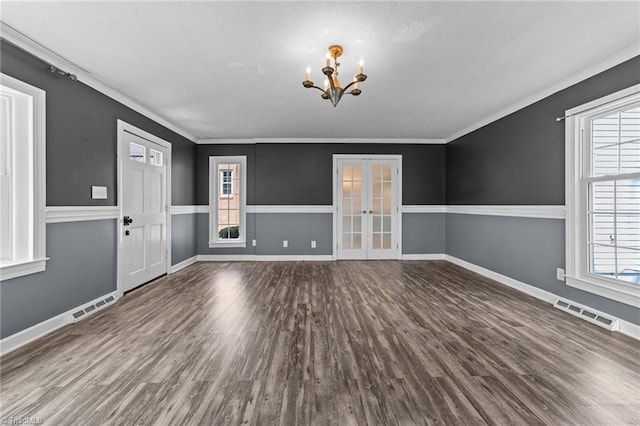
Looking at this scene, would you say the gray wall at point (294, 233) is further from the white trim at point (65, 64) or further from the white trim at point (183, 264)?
the white trim at point (65, 64)

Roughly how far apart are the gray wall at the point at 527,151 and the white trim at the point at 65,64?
17.1 feet

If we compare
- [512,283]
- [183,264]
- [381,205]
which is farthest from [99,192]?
[512,283]

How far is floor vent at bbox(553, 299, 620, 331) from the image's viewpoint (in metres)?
2.53

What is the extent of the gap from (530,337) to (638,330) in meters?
0.92

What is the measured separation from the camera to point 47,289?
2.51 m

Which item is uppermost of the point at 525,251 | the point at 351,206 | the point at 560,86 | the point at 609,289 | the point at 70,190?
the point at 560,86

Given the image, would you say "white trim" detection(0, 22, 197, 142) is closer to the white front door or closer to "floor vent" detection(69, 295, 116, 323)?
the white front door

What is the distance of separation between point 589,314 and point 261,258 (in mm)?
4915

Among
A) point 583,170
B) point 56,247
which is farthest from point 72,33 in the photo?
point 583,170

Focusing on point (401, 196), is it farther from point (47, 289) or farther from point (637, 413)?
point (47, 289)

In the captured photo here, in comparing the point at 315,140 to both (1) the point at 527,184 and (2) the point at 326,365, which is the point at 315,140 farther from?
(2) the point at 326,365

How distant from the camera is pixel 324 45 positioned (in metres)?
2.40

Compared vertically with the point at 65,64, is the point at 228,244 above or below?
below

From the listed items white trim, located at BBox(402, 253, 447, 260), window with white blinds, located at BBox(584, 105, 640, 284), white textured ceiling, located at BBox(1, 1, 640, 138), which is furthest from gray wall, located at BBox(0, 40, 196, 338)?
window with white blinds, located at BBox(584, 105, 640, 284)
